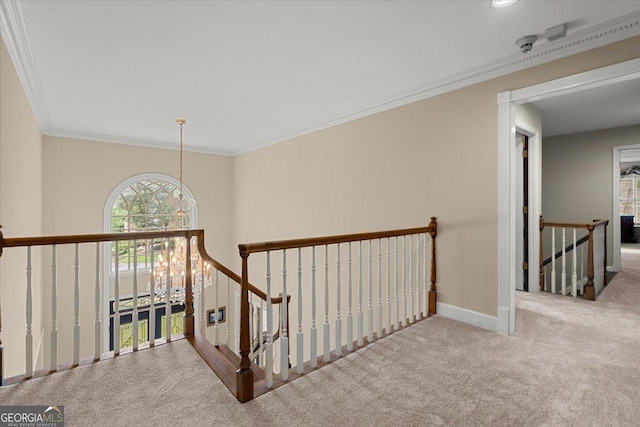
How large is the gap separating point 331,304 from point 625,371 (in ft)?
9.91

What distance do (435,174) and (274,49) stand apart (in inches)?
75.7

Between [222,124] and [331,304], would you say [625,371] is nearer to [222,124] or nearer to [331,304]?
[331,304]

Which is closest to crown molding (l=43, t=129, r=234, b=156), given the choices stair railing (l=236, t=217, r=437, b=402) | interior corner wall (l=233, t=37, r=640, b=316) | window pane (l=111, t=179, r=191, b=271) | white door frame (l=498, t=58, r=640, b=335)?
window pane (l=111, t=179, r=191, b=271)

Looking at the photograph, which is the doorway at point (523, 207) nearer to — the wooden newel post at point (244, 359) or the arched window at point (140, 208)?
the wooden newel post at point (244, 359)

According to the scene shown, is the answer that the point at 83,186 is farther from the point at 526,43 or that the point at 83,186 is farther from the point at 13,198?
the point at 526,43

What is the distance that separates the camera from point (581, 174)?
199 inches

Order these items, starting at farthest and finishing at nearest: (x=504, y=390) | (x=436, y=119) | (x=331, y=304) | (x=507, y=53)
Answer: (x=331, y=304) < (x=436, y=119) < (x=507, y=53) < (x=504, y=390)

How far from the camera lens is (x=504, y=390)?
1908mm

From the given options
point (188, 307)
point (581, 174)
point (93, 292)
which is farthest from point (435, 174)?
point (93, 292)

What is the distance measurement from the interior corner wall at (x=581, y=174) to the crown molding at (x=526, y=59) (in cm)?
342

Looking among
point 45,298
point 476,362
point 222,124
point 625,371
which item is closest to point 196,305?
point 45,298

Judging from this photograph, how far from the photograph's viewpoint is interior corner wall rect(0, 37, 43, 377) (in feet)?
7.30

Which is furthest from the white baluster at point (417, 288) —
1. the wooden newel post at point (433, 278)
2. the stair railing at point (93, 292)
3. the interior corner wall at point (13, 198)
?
the interior corner wall at point (13, 198)

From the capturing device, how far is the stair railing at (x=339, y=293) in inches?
74.0
